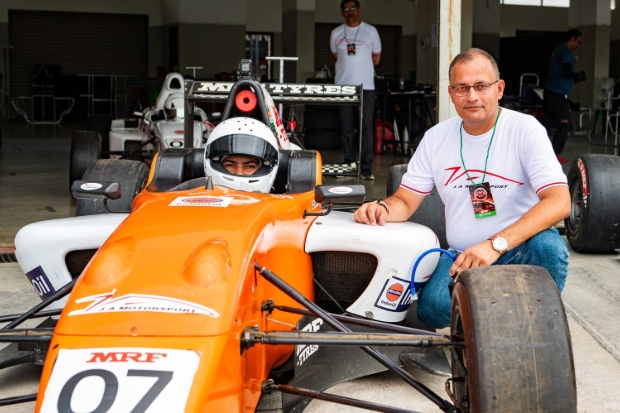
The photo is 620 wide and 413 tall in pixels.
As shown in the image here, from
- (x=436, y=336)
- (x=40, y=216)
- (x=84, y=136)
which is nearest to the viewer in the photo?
(x=436, y=336)

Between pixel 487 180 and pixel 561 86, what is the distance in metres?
8.90

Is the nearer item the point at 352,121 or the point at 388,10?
the point at 352,121

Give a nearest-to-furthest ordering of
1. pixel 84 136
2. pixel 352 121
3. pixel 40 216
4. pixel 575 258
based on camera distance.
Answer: pixel 575 258 → pixel 40 216 → pixel 84 136 → pixel 352 121

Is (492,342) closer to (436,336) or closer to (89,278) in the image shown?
(436,336)

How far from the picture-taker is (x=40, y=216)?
8.05 m

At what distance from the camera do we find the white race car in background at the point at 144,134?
8.75 m

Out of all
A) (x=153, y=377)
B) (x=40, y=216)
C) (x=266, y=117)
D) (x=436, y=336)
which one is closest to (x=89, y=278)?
(x=153, y=377)

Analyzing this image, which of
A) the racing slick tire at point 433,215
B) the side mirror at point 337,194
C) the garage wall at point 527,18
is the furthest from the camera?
the garage wall at point 527,18

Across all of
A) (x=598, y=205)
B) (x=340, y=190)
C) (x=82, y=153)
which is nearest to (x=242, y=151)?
(x=340, y=190)

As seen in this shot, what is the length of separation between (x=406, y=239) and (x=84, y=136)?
5559mm

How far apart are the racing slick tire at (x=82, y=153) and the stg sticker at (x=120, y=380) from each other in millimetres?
6395

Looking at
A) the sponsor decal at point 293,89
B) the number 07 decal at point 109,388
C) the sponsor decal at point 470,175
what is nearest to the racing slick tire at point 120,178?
the sponsor decal at point 293,89

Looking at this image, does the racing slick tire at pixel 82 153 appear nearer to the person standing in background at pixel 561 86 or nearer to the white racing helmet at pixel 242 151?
the white racing helmet at pixel 242 151

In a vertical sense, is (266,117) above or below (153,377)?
above
